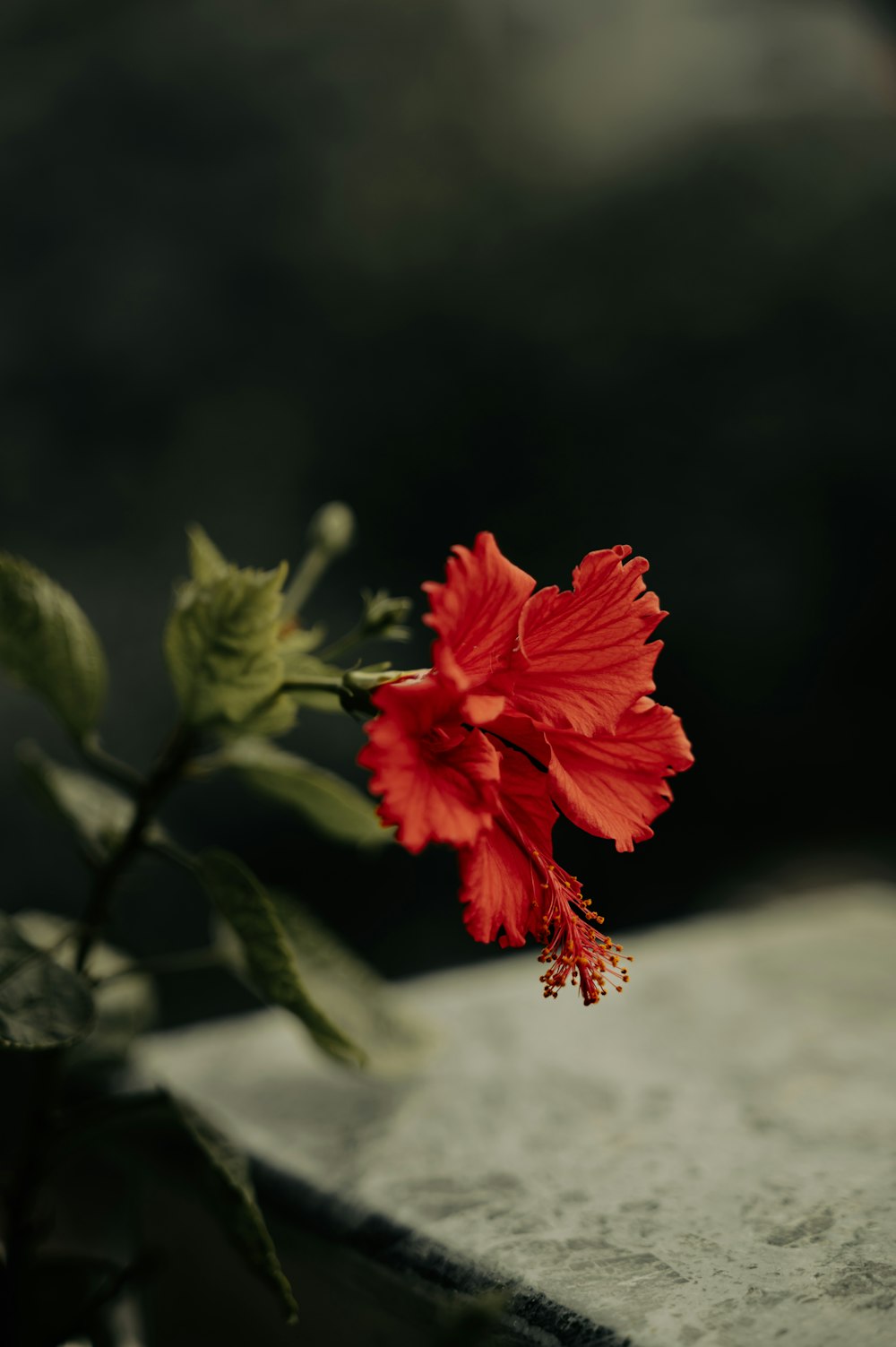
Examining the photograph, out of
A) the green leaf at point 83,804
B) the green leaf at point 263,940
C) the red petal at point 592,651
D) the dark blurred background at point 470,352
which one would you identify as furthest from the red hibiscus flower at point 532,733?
the dark blurred background at point 470,352

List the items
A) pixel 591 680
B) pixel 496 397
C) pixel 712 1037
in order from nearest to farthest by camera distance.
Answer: pixel 591 680 → pixel 712 1037 → pixel 496 397

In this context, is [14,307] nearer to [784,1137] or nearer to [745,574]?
[745,574]

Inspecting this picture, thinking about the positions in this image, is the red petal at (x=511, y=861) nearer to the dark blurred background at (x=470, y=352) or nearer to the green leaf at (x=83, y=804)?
the green leaf at (x=83, y=804)

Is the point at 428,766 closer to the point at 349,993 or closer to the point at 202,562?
the point at 202,562

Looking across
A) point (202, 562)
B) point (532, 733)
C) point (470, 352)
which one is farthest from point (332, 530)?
point (470, 352)

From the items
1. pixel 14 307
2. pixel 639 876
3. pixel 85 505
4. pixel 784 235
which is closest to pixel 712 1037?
pixel 639 876
